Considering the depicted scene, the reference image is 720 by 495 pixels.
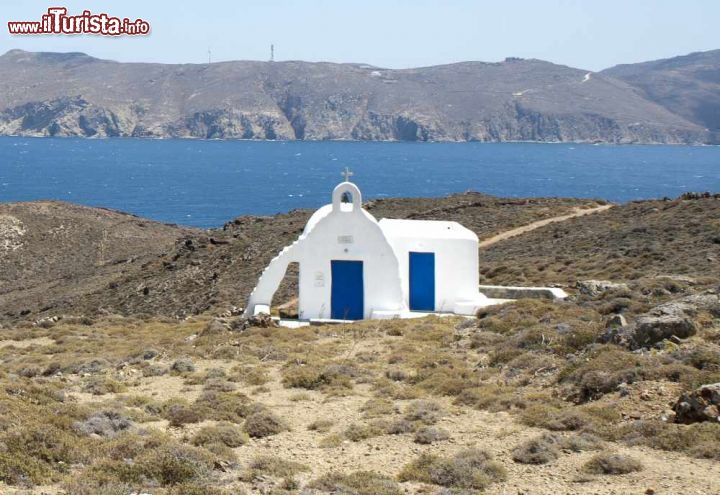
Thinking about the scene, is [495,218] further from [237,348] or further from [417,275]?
[237,348]

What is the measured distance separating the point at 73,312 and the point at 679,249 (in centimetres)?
2222

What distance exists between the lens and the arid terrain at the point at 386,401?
10695 millimetres

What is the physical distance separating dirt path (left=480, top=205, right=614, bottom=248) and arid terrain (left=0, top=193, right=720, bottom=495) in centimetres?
1425

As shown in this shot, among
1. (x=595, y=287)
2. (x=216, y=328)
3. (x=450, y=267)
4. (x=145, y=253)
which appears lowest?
(x=145, y=253)

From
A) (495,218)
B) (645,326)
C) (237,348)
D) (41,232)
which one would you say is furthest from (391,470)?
(41,232)

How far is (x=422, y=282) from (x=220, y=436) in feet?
44.2

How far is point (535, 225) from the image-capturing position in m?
48.3

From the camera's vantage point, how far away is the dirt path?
146ft

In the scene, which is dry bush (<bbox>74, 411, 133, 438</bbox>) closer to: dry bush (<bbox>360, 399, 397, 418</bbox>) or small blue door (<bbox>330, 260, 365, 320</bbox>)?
dry bush (<bbox>360, 399, 397, 418</bbox>)

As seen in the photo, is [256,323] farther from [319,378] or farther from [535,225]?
[535,225]

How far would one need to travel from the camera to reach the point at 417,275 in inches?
997

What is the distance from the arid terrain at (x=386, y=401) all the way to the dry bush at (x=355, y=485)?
3cm

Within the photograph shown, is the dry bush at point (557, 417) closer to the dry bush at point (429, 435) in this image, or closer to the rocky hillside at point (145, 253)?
the dry bush at point (429, 435)

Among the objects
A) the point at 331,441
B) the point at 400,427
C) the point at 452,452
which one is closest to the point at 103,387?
the point at 331,441
